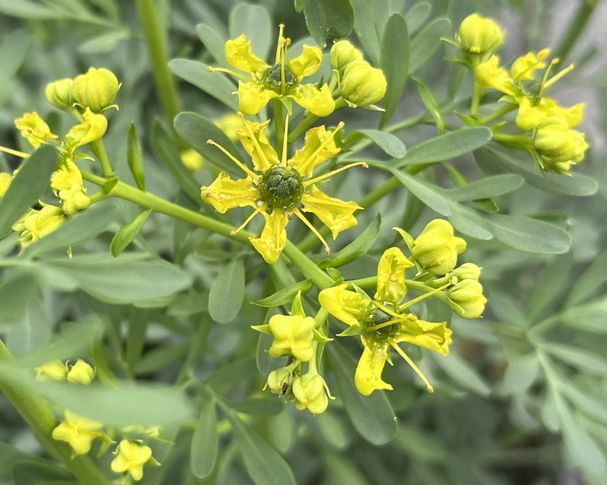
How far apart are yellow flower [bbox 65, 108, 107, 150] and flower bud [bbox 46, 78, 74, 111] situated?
0.04 meters

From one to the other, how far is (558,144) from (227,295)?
341mm

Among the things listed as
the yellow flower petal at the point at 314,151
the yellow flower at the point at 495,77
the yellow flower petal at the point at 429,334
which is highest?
the yellow flower at the point at 495,77

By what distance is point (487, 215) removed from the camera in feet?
2.63

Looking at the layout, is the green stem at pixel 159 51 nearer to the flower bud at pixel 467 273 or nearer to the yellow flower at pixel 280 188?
the yellow flower at pixel 280 188

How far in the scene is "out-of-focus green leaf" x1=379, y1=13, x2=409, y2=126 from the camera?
783mm

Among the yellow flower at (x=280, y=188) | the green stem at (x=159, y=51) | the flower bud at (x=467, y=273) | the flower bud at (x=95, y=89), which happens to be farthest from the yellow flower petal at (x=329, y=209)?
the green stem at (x=159, y=51)

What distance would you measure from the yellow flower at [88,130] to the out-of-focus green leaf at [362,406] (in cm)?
31

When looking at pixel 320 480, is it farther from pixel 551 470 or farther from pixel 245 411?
pixel 245 411

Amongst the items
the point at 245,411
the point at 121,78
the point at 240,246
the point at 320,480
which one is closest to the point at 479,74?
the point at 240,246

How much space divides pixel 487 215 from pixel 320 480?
979 mm

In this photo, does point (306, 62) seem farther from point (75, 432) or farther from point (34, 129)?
point (75, 432)

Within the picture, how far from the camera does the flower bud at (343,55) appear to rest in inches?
29.4

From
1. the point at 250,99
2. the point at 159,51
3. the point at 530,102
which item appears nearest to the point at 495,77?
the point at 530,102

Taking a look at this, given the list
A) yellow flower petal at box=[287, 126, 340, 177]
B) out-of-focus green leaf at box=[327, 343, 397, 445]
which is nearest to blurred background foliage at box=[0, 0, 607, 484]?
out-of-focus green leaf at box=[327, 343, 397, 445]
